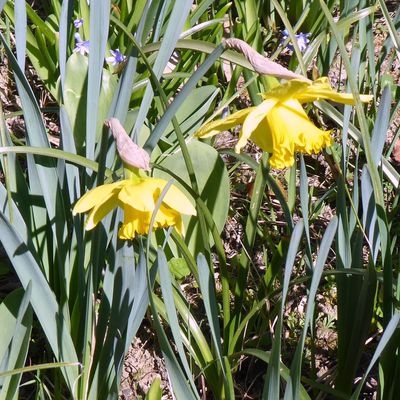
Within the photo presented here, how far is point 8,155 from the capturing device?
5.04ft

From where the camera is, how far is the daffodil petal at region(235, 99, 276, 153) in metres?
1.22

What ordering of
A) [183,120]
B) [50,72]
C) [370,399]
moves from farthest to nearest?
[50,72] → [183,120] → [370,399]

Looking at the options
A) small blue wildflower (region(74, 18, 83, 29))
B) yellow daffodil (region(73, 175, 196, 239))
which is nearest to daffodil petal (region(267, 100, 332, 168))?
yellow daffodil (region(73, 175, 196, 239))

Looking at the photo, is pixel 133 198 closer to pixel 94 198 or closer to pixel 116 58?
pixel 94 198

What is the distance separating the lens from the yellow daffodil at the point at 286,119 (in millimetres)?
1257

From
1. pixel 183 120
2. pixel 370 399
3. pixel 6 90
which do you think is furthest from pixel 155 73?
pixel 6 90

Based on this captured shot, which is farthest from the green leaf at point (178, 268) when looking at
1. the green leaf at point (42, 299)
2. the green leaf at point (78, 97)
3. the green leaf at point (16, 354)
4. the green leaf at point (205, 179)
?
the green leaf at point (16, 354)

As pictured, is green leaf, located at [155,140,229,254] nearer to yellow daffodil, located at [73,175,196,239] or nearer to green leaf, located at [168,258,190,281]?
green leaf, located at [168,258,190,281]

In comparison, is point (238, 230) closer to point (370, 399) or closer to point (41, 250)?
point (370, 399)

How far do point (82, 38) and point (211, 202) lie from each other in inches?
40.1

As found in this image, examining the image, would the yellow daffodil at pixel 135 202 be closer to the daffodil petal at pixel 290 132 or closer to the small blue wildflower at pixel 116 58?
the daffodil petal at pixel 290 132

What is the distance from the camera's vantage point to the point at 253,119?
125 centimetres

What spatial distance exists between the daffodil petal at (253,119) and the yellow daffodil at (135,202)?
155 millimetres

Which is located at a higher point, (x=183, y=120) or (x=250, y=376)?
(x=183, y=120)
